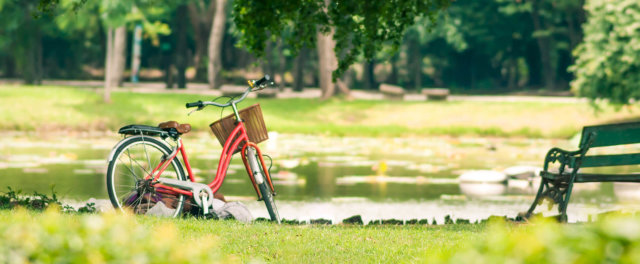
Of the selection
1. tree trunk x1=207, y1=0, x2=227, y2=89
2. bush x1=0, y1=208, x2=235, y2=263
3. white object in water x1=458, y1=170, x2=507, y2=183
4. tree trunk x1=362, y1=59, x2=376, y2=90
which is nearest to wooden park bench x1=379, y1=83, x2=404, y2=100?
tree trunk x1=207, y1=0, x2=227, y2=89

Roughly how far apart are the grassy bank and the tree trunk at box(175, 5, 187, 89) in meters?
9.78

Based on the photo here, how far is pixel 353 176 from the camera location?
1534cm

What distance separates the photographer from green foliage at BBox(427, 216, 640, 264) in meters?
2.61

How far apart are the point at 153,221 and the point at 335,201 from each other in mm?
5269

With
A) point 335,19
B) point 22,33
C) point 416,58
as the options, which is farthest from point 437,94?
point 335,19

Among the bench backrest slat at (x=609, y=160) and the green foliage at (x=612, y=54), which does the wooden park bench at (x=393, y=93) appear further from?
the bench backrest slat at (x=609, y=160)

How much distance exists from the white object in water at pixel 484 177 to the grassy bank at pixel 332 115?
10.8 metres

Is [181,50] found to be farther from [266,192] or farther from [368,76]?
[266,192]

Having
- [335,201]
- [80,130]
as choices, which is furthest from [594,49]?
[335,201]

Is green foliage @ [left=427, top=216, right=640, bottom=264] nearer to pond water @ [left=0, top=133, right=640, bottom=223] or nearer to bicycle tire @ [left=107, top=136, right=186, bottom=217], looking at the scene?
bicycle tire @ [left=107, top=136, right=186, bottom=217]

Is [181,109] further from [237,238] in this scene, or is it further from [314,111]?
[237,238]

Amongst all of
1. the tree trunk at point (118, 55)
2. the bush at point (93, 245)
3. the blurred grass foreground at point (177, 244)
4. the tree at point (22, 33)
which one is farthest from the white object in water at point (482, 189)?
the tree trunk at point (118, 55)

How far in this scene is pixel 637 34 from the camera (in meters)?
27.3

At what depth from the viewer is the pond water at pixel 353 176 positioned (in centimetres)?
1157
